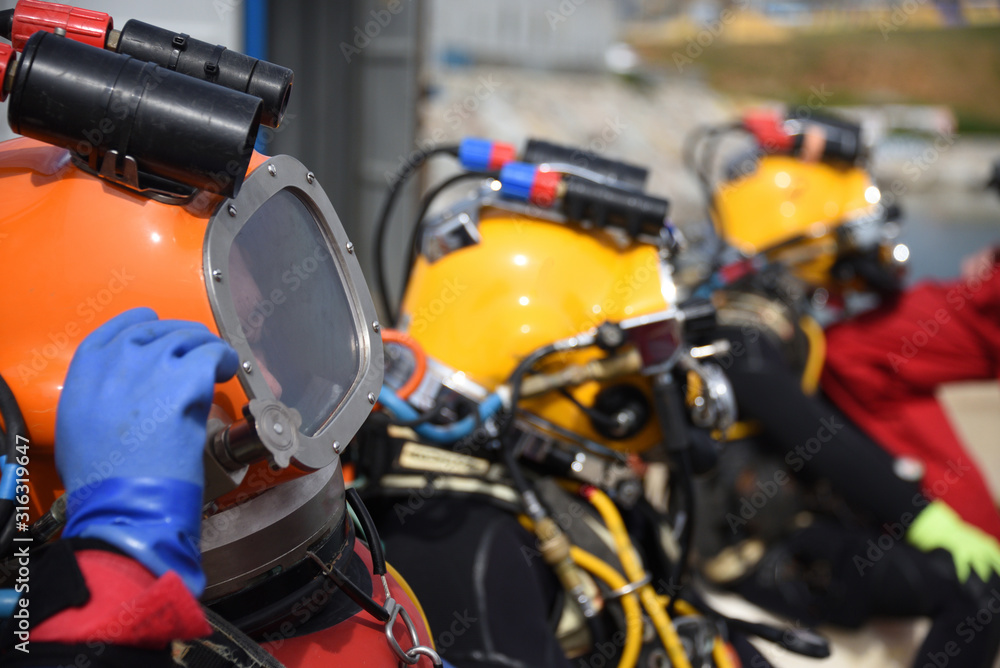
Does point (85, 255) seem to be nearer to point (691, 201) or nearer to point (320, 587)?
point (320, 587)

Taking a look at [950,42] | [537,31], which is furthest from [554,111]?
[950,42]

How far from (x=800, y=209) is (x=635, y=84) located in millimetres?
4323

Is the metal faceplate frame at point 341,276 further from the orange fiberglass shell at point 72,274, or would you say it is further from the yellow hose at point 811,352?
the yellow hose at point 811,352

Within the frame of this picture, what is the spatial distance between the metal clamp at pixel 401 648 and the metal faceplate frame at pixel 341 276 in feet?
0.63

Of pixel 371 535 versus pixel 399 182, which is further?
pixel 399 182

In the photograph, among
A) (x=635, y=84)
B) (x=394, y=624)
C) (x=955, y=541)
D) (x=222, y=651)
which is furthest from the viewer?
(x=635, y=84)

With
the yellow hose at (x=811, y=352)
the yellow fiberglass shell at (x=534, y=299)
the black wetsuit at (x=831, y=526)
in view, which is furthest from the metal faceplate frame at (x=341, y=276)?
the yellow hose at (x=811, y=352)

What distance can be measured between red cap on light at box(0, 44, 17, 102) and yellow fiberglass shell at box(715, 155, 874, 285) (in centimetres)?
191

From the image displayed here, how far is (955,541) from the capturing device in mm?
1814

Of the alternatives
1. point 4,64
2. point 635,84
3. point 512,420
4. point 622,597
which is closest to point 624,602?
point 622,597

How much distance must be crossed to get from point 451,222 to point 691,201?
13.1 feet

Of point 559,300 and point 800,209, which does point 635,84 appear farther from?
point 559,300

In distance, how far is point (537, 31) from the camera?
462 cm

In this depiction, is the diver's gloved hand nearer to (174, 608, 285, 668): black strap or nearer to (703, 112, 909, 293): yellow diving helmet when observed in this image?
(174, 608, 285, 668): black strap
